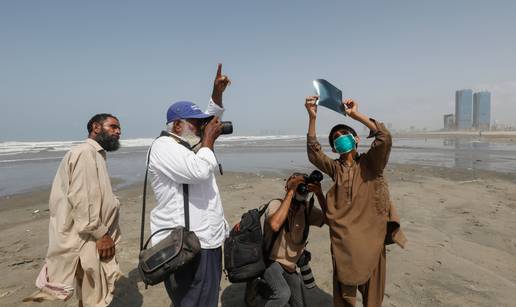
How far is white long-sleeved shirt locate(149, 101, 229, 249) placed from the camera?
200cm

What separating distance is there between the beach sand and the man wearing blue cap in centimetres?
163

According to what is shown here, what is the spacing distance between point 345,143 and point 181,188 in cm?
143

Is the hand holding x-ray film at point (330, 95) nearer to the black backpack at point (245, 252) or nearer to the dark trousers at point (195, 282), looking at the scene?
the black backpack at point (245, 252)

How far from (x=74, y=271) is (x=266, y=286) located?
1.73 metres

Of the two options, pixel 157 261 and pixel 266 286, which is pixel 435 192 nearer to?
pixel 266 286

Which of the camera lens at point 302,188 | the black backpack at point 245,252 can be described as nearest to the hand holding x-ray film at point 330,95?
the camera lens at point 302,188

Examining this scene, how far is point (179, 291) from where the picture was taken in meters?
2.18

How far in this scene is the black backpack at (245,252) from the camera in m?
2.79

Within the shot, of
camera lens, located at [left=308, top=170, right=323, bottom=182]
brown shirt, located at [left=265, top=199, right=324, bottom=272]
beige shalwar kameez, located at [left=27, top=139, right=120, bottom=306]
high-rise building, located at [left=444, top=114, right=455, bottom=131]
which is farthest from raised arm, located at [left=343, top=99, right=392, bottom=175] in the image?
high-rise building, located at [left=444, top=114, right=455, bottom=131]

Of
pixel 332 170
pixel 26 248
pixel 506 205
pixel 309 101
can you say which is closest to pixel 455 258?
pixel 332 170

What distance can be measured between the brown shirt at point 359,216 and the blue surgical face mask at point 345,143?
0.13 metres

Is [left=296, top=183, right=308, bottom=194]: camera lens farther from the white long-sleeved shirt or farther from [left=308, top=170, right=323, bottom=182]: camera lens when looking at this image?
the white long-sleeved shirt

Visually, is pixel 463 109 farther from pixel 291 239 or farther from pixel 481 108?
pixel 291 239

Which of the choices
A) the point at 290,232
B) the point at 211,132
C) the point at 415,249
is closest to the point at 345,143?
the point at 290,232
